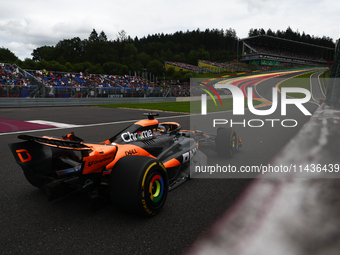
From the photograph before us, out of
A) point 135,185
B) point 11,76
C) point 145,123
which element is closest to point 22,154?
point 135,185

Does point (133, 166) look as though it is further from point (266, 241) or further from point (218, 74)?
point (218, 74)

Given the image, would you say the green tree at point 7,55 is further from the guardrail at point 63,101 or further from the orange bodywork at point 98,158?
the orange bodywork at point 98,158

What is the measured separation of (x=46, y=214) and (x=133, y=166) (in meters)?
1.14

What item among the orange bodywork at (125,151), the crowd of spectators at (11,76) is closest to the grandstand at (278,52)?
the crowd of spectators at (11,76)

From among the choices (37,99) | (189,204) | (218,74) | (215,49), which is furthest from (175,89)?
(215,49)

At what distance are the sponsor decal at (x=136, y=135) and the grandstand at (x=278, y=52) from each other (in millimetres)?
99617

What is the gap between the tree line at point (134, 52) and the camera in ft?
223

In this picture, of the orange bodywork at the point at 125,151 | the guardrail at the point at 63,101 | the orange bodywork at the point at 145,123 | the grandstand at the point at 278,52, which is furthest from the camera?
the grandstand at the point at 278,52

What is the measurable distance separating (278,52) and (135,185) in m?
118

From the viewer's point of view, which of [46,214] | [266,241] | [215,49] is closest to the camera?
[266,241]

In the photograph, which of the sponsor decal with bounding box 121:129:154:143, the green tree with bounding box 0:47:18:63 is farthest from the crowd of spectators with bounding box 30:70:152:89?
the green tree with bounding box 0:47:18:63

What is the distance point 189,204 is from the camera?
307 cm

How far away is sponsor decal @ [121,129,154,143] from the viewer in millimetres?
3672

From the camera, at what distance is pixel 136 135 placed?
380 cm
